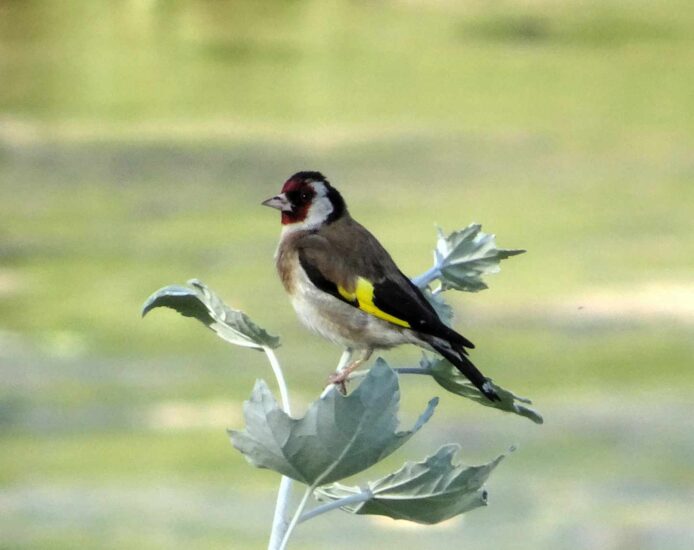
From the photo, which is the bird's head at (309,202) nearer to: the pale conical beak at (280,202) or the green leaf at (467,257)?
the pale conical beak at (280,202)

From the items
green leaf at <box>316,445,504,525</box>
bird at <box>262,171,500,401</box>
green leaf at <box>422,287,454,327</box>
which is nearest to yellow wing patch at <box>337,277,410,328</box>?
bird at <box>262,171,500,401</box>

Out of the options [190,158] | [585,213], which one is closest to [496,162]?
[585,213]

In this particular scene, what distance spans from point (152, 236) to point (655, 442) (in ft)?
4.01

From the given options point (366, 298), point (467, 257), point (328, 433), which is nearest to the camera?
point (328, 433)

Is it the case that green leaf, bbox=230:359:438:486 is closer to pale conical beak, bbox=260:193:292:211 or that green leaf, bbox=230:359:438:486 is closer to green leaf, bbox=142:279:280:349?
green leaf, bbox=142:279:280:349

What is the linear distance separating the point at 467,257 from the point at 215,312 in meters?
0.12

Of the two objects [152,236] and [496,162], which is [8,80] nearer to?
[152,236]

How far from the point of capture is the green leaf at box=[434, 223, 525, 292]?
21.0 inches

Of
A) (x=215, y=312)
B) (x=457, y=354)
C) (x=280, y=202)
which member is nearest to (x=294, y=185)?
(x=280, y=202)

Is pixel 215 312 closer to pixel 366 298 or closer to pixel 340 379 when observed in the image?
pixel 340 379

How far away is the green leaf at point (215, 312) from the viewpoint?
463mm

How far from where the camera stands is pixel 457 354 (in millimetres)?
644

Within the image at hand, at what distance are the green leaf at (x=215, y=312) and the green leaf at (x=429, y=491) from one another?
7 cm

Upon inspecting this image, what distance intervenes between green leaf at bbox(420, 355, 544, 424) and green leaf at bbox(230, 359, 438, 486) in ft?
0.24
